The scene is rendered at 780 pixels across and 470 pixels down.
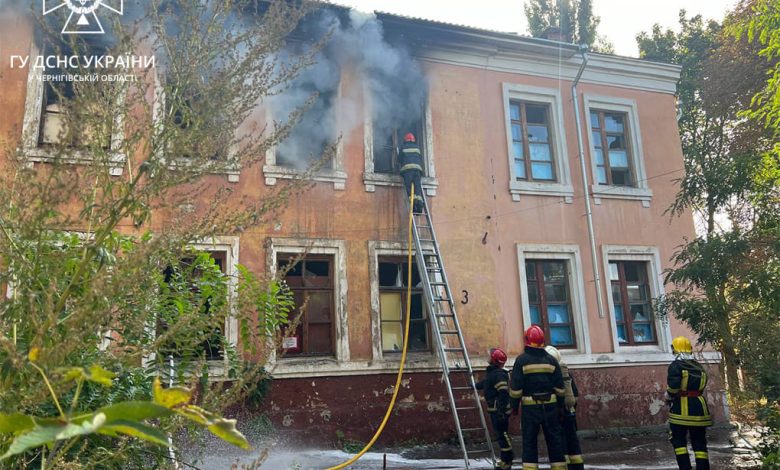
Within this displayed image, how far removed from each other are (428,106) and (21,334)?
9.58 m

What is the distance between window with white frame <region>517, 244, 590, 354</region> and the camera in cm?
1109

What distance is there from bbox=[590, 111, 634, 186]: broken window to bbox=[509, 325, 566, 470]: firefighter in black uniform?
6.74 meters

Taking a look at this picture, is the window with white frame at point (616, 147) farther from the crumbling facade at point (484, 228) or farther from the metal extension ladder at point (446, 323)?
the metal extension ladder at point (446, 323)

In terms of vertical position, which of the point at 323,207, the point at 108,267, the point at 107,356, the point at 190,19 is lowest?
the point at 107,356

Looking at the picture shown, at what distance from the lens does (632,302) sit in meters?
11.9

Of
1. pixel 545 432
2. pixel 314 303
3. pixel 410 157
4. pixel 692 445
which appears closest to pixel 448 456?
pixel 545 432

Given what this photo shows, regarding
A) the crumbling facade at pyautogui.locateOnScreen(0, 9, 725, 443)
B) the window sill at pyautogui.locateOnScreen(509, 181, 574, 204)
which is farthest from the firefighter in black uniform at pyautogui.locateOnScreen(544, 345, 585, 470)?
the window sill at pyautogui.locateOnScreen(509, 181, 574, 204)

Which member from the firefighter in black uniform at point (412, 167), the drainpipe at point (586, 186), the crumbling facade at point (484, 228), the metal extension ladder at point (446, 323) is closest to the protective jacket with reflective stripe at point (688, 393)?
the metal extension ladder at point (446, 323)

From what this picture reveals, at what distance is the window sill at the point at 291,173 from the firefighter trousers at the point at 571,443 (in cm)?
516

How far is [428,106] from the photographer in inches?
432

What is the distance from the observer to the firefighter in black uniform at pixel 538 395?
252 inches

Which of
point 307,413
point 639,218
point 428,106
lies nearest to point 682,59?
point 639,218

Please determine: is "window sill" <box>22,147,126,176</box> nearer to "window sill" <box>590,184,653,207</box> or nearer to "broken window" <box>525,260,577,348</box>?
"broken window" <box>525,260,577,348</box>

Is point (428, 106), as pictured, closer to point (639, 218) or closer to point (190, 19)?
point (639, 218)
